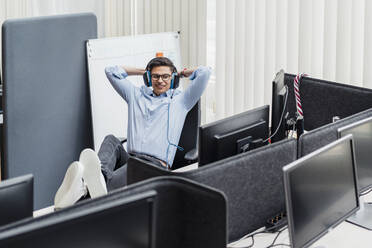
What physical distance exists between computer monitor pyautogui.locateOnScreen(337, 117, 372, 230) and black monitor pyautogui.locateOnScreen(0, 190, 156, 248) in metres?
1.09

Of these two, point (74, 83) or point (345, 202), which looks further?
point (74, 83)

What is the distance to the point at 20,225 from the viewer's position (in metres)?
1.24

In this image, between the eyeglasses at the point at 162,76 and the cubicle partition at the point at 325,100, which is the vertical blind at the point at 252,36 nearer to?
the cubicle partition at the point at 325,100

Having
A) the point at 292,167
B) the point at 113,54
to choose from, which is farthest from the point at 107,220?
the point at 113,54

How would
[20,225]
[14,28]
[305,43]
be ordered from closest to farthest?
[20,225] → [14,28] → [305,43]

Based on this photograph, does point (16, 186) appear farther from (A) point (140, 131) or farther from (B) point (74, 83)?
(B) point (74, 83)

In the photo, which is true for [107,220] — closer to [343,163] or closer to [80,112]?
[343,163]

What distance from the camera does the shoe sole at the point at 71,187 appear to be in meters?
2.18

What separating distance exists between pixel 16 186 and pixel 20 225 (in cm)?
→ 33

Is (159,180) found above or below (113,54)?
below

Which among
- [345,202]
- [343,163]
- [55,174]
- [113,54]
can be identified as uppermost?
[113,54]

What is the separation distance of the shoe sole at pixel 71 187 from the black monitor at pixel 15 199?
1.87 ft

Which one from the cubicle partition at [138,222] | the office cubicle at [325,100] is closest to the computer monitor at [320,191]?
the cubicle partition at [138,222]

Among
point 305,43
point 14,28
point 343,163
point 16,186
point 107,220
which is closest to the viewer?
point 107,220
